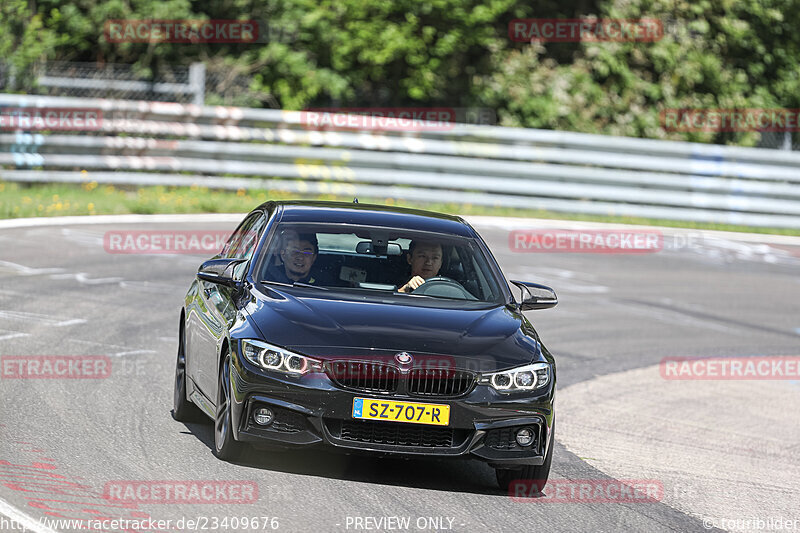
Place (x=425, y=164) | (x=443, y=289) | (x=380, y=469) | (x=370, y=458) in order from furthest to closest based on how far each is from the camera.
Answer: (x=425, y=164)
(x=443, y=289)
(x=370, y=458)
(x=380, y=469)

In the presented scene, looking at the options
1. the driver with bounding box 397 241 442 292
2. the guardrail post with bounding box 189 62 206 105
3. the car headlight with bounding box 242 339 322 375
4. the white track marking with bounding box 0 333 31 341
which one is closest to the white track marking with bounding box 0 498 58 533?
the car headlight with bounding box 242 339 322 375

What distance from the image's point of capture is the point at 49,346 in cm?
1137

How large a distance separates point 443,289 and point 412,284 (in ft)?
0.64

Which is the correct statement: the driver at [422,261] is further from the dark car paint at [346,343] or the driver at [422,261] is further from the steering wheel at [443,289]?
the dark car paint at [346,343]

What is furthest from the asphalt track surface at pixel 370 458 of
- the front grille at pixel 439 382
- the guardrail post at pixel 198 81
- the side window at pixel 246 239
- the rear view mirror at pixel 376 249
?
the guardrail post at pixel 198 81

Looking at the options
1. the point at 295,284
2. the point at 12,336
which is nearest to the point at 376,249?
the point at 295,284

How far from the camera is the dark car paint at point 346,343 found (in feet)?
24.0

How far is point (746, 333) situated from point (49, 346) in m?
8.35

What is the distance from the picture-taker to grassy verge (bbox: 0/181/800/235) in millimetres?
21156

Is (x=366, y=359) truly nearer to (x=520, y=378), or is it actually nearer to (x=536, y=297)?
(x=520, y=378)

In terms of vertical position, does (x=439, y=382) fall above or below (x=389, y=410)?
above

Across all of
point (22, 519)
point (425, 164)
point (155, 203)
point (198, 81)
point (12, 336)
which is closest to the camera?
point (22, 519)

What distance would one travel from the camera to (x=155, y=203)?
2197 centimetres

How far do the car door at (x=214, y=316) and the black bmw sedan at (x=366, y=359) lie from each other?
0.02m
